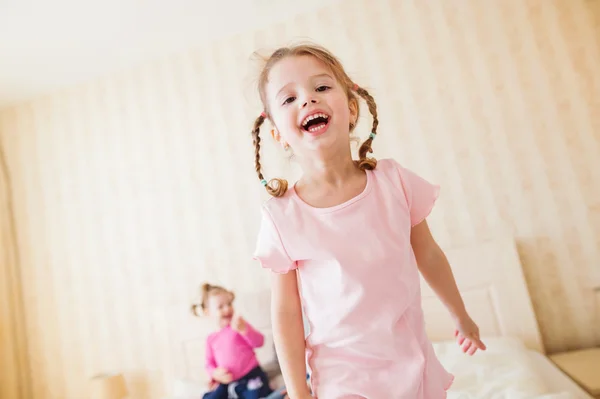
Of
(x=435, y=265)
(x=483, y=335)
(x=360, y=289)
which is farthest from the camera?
(x=483, y=335)

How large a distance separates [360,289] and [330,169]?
0.24 metres

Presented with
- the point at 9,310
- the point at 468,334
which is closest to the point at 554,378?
the point at 468,334

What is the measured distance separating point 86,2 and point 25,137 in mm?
1495

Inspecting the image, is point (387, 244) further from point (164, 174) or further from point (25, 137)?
point (25, 137)

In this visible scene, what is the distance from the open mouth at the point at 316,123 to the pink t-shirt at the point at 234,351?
160 centimetres

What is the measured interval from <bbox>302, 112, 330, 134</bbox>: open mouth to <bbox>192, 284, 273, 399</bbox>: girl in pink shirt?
1.57 meters

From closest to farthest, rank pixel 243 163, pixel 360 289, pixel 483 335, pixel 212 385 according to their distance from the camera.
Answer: pixel 360 289
pixel 212 385
pixel 483 335
pixel 243 163

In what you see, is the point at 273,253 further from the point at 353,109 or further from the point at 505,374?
the point at 505,374

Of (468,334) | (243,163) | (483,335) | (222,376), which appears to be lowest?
(483,335)

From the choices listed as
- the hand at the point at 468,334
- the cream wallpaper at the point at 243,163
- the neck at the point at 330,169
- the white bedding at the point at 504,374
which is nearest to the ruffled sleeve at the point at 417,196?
the neck at the point at 330,169

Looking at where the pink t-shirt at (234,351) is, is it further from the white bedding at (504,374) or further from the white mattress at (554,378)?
the white mattress at (554,378)

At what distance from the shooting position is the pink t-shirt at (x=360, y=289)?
78 cm

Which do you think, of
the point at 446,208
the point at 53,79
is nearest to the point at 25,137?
the point at 53,79

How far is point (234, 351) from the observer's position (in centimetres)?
220
